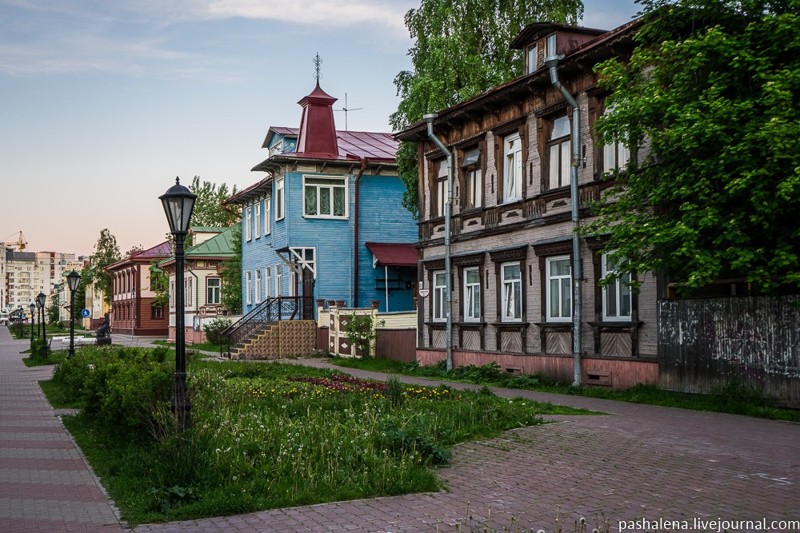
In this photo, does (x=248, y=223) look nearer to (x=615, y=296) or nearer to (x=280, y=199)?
(x=280, y=199)

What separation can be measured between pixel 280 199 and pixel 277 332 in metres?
6.56

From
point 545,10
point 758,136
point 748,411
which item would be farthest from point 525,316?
point 545,10

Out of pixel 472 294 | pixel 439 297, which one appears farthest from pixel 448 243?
pixel 439 297

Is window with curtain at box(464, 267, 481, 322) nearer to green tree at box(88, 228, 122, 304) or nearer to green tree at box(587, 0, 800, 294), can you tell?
green tree at box(587, 0, 800, 294)

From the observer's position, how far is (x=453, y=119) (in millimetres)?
26984

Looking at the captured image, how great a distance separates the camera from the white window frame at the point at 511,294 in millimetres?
23797

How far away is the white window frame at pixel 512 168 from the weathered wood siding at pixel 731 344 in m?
7.43

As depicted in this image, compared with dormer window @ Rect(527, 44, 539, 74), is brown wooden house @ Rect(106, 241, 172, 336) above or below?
below

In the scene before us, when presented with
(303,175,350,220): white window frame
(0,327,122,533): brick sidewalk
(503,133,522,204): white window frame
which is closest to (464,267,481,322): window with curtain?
(503,133,522,204): white window frame

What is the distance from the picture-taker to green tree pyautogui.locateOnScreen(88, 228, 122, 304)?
94.1 m

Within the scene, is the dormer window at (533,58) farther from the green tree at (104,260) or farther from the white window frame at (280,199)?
the green tree at (104,260)

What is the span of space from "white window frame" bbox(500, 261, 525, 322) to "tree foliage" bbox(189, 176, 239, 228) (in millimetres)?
56593

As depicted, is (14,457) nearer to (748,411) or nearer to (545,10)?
(748,411)

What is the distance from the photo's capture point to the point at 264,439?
10742 millimetres
